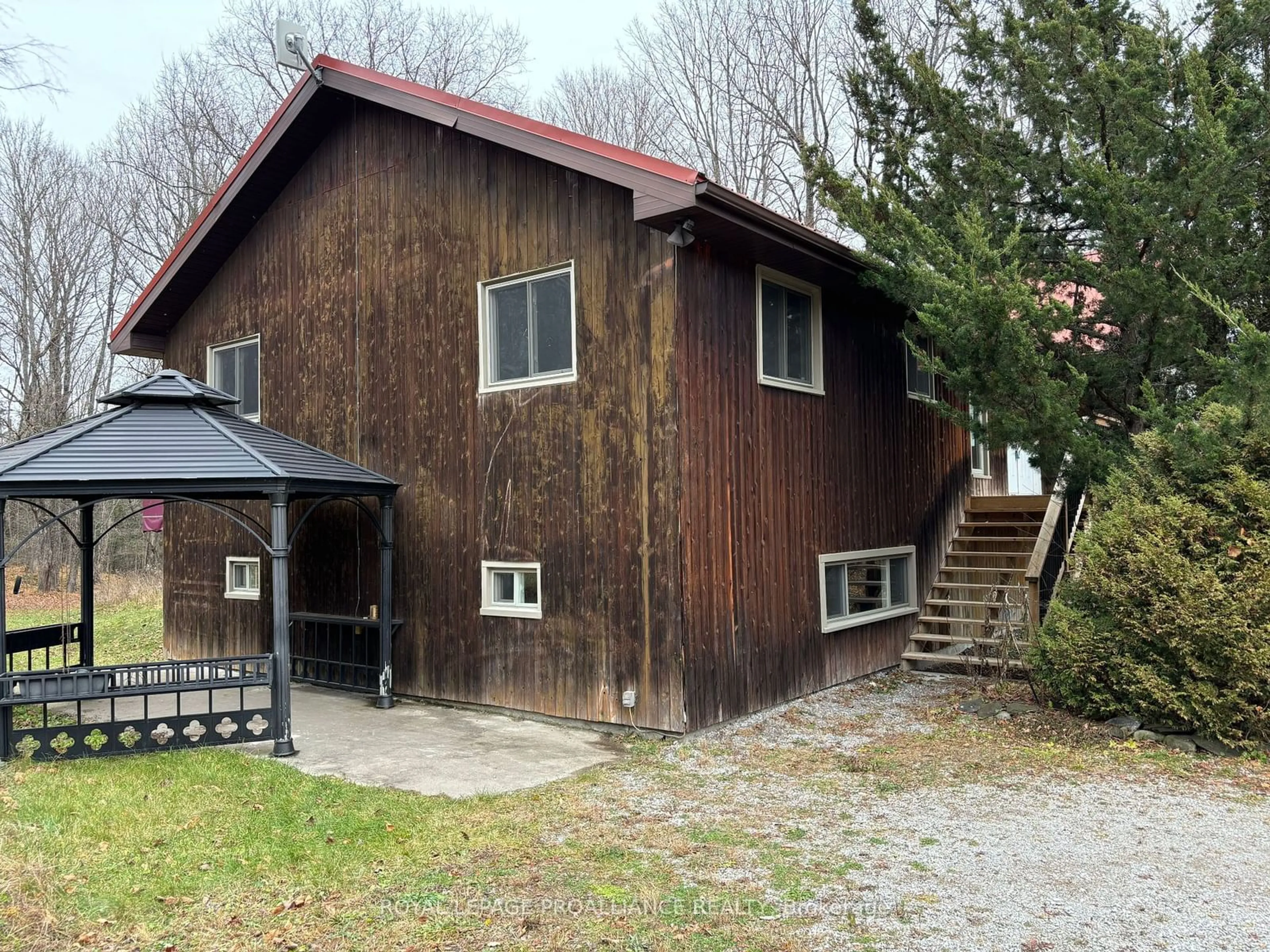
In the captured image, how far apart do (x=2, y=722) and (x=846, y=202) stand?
323 inches

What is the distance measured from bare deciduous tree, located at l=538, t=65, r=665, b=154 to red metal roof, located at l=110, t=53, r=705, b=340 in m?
14.3

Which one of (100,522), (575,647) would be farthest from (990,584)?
(100,522)

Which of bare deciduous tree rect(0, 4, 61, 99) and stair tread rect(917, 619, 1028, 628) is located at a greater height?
bare deciduous tree rect(0, 4, 61, 99)

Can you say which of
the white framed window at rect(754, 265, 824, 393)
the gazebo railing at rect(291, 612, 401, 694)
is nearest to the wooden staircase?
the white framed window at rect(754, 265, 824, 393)

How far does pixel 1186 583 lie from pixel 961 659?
2.98 m

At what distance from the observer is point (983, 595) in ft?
35.9

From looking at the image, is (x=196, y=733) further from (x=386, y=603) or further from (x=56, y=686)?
(x=386, y=603)

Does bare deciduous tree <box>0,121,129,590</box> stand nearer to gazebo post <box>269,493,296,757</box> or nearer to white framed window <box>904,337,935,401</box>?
gazebo post <box>269,493,296,757</box>

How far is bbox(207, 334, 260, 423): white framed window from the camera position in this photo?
11.3 meters

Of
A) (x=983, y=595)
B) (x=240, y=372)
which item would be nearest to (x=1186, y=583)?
(x=983, y=595)

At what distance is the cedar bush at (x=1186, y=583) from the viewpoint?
6629 mm

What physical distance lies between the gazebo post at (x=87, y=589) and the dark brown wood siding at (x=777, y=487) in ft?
20.8

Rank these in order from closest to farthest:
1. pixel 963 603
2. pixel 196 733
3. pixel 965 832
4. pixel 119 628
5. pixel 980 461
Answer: pixel 965 832 → pixel 196 733 → pixel 963 603 → pixel 980 461 → pixel 119 628

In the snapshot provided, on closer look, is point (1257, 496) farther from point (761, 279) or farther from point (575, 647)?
point (575, 647)
